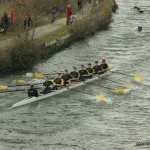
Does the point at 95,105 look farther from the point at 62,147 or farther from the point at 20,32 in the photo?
the point at 20,32

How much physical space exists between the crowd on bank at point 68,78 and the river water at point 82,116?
716 mm

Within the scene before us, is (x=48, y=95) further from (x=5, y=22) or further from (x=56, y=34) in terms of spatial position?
(x=56, y=34)

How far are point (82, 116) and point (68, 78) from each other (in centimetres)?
590

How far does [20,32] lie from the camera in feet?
127

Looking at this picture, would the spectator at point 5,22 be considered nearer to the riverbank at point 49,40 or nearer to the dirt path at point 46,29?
the dirt path at point 46,29

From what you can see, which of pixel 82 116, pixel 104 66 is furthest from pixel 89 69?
pixel 82 116

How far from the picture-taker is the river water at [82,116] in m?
25.5

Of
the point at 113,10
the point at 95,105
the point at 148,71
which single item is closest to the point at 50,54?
the point at 148,71

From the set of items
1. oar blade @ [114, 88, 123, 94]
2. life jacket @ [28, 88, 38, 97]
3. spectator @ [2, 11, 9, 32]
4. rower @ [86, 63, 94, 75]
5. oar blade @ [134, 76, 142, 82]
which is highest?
spectator @ [2, 11, 9, 32]

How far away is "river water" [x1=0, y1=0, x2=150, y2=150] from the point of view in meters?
25.5

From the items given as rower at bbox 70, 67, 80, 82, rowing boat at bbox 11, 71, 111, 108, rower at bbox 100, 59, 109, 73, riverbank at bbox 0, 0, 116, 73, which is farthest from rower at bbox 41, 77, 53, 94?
rower at bbox 100, 59, 109, 73

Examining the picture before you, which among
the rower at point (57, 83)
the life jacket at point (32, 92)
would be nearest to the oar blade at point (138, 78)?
the rower at point (57, 83)

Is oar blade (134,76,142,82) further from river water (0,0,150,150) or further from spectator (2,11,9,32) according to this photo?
spectator (2,11,9,32)

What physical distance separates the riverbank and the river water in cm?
98
